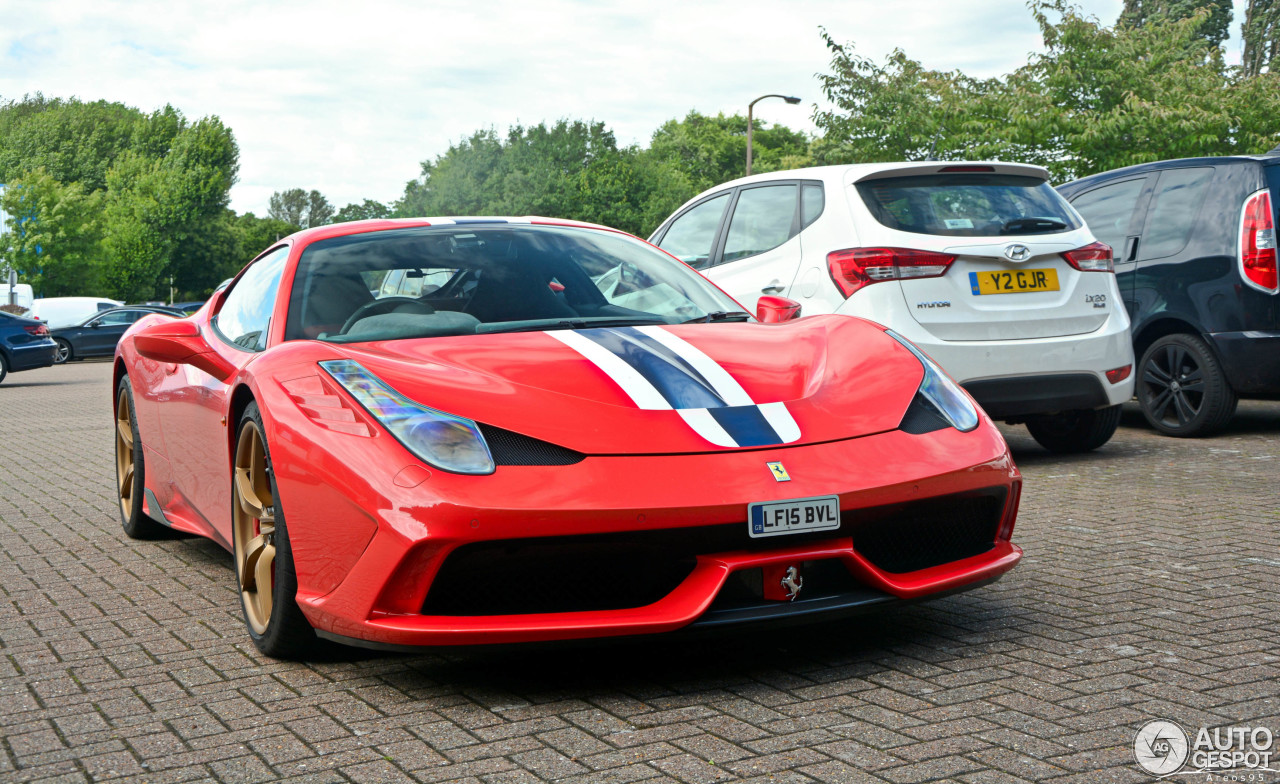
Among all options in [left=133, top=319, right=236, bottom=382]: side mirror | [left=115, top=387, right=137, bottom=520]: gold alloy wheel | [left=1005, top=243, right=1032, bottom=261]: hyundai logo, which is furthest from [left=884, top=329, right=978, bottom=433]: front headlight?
[left=115, top=387, right=137, bottom=520]: gold alloy wheel

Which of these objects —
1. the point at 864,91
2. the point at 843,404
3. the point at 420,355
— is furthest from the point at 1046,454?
the point at 864,91

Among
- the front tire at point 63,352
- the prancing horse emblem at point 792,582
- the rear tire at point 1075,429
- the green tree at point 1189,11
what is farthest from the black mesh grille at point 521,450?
the green tree at point 1189,11

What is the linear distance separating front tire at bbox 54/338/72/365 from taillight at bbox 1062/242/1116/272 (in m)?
27.4

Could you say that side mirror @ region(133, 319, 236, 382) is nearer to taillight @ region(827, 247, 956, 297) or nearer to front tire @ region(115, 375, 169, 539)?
front tire @ region(115, 375, 169, 539)

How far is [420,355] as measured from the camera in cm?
349

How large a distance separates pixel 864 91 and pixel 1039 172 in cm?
1595

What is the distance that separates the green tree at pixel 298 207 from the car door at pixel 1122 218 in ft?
509

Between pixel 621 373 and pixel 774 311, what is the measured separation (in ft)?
3.84

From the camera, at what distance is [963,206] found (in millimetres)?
6688

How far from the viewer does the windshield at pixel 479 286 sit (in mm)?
3930

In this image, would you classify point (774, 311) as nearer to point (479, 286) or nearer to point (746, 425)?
point (479, 286)

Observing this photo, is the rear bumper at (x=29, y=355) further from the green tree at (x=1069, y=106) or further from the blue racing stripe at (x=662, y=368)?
the blue racing stripe at (x=662, y=368)

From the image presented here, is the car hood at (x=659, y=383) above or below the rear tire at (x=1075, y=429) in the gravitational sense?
above

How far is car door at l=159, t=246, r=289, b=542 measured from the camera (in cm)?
405
